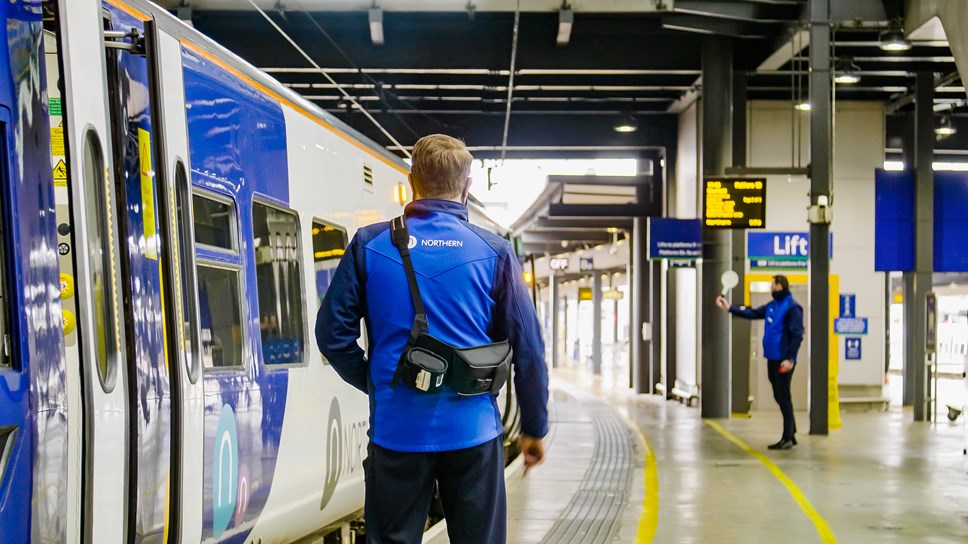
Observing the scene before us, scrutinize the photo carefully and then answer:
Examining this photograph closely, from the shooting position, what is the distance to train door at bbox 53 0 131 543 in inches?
138

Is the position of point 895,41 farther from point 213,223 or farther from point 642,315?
point 642,315

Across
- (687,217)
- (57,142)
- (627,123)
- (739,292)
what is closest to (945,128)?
(687,217)

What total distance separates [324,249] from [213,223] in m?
1.78

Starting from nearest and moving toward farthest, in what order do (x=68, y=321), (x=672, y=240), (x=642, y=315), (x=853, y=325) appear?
(x=68, y=321)
(x=672, y=240)
(x=853, y=325)
(x=642, y=315)

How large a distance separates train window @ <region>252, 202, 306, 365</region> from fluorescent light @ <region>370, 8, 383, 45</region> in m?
10.2

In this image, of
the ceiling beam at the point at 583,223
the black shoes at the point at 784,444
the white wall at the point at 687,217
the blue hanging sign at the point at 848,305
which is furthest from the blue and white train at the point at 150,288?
the ceiling beam at the point at 583,223

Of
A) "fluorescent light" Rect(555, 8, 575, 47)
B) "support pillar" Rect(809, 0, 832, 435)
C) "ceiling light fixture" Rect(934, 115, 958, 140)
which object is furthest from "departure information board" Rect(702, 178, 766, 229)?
"ceiling light fixture" Rect(934, 115, 958, 140)

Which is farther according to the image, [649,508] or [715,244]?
[715,244]

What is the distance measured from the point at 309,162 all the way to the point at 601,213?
813 inches

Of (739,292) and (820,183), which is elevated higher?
(820,183)

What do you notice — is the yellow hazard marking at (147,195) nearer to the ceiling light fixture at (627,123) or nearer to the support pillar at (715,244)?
the support pillar at (715,244)

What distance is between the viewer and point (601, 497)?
401 inches

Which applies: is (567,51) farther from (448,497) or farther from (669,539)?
(448,497)

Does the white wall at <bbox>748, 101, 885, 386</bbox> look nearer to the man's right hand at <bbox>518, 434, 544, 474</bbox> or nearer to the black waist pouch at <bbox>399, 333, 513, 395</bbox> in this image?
the man's right hand at <bbox>518, 434, 544, 474</bbox>
